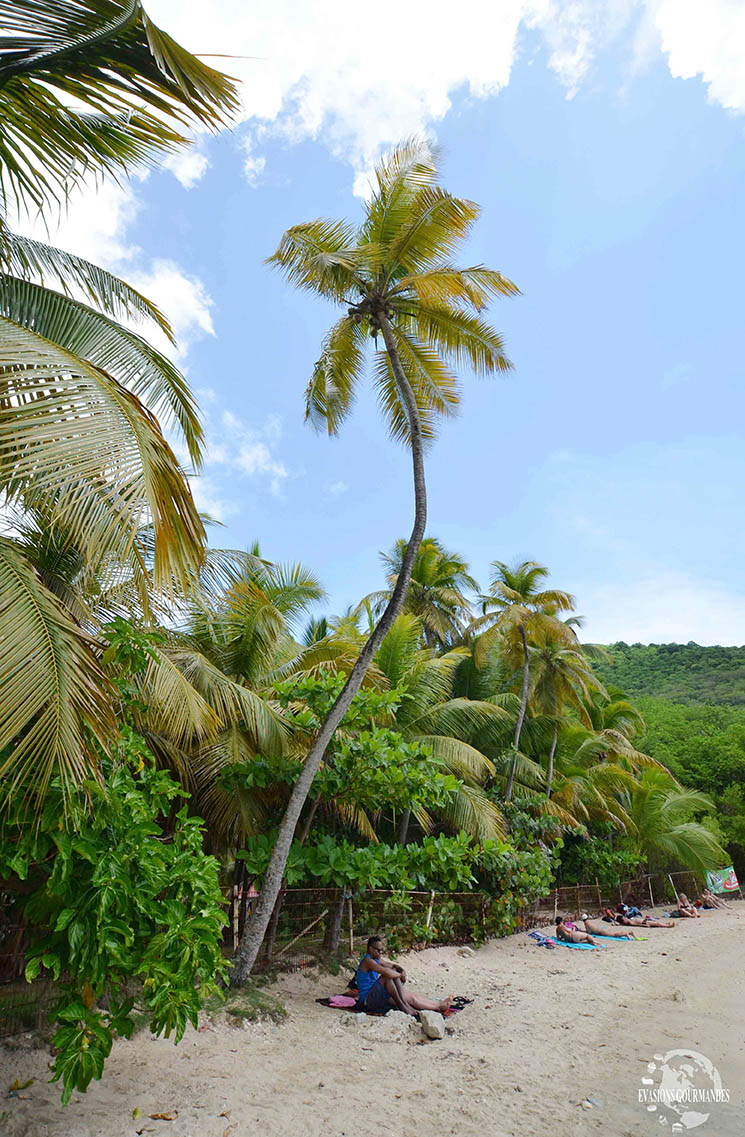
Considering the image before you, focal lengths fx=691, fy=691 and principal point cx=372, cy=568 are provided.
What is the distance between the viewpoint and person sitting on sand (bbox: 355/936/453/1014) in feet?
24.7

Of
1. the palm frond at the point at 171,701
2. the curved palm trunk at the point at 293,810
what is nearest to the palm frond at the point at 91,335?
the palm frond at the point at 171,701

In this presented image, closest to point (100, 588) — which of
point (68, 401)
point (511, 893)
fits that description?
point (68, 401)

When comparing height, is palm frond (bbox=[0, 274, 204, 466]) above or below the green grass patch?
above

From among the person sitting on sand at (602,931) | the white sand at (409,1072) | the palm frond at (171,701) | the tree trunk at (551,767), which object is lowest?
the person sitting on sand at (602,931)

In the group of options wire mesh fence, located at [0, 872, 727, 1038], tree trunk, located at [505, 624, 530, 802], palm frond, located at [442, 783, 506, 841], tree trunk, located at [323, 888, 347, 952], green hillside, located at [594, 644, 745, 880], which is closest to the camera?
wire mesh fence, located at [0, 872, 727, 1038]

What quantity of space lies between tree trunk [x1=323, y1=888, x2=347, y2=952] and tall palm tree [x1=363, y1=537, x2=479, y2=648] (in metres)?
12.8

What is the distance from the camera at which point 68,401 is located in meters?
3.57

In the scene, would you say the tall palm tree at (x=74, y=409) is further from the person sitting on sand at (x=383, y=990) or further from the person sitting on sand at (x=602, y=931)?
the person sitting on sand at (x=602, y=931)

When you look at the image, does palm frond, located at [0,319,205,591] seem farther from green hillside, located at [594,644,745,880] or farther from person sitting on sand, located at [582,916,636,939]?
green hillside, located at [594,644,745,880]

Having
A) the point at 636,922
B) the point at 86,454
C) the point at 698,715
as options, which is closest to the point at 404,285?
the point at 86,454

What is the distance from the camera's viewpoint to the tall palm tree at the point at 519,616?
1883 cm

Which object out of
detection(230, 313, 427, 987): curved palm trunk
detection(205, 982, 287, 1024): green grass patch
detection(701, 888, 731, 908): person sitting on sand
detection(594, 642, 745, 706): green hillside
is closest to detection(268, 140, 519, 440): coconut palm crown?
detection(230, 313, 427, 987): curved palm trunk

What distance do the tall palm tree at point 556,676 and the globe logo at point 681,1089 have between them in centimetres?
1409

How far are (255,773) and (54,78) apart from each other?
23.3 feet
